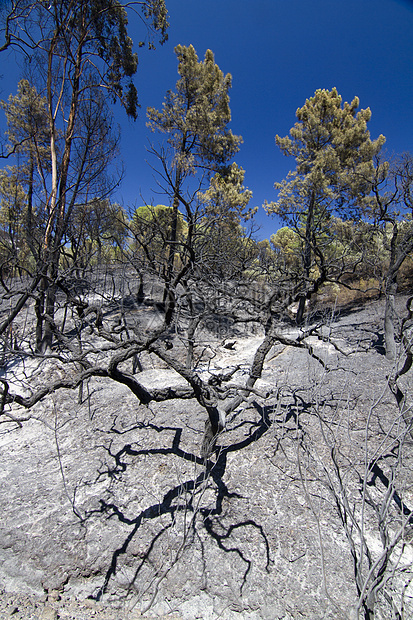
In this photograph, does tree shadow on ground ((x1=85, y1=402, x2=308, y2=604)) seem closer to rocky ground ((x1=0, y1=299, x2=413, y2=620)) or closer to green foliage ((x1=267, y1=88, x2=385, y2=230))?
rocky ground ((x1=0, y1=299, x2=413, y2=620))

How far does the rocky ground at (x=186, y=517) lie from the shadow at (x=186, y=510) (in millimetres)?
13

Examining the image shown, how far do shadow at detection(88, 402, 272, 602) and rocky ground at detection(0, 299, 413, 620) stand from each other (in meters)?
0.01

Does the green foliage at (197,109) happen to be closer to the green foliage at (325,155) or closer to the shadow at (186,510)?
the green foliage at (325,155)

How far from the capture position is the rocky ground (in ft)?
7.82

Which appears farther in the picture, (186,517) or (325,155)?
(325,155)

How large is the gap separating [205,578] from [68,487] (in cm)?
199

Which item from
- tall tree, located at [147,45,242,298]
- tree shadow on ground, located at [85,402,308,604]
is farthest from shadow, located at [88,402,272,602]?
tall tree, located at [147,45,242,298]

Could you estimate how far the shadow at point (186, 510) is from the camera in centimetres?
266

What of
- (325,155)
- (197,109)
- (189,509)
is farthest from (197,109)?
(189,509)

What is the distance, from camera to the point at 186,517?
3.03 metres

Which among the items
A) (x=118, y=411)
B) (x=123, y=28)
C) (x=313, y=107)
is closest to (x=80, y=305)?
(x=118, y=411)

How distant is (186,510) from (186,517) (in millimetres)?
737

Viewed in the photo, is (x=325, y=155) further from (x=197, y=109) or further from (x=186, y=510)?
(x=186, y=510)

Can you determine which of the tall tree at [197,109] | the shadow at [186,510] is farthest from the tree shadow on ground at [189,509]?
the tall tree at [197,109]
